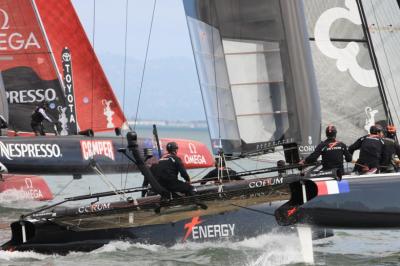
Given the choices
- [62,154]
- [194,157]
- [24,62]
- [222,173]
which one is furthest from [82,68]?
[222,173]

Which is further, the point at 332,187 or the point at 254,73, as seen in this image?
the point at 254,73

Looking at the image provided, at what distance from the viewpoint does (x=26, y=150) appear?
634 inches

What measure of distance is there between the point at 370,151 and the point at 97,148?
750cm

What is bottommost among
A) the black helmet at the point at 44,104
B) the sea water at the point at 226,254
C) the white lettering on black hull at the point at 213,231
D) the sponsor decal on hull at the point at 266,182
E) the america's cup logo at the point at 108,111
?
the sea water at the point at 226,254

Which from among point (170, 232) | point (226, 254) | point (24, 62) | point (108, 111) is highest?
point (24, 62)

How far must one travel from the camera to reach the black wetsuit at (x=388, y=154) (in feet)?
34.6

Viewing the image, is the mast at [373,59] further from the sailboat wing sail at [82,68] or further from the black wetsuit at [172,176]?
the sailboat wing sail at [82,68]

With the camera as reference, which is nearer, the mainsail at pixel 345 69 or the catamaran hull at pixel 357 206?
the catamaran hull at pixel 357 206

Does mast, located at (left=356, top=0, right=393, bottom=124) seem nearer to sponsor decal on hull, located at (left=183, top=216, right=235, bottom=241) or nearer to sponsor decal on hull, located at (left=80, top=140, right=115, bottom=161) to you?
sponsor decal on hull, located at (left=183, top=216, right=235, bottom=241)

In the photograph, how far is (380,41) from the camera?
43.2ft

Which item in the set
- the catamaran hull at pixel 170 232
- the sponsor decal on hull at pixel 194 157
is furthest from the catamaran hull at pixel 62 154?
the catamaran hull at pixel 170 232

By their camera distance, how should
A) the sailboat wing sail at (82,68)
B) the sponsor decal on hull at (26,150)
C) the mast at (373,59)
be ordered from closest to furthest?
the mast at (373,59)
the sponsor decal on hull at (26,150)
the sailboat wing sail at (82,68)

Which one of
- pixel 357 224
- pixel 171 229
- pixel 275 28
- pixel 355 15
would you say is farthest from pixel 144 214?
pixel 355 15

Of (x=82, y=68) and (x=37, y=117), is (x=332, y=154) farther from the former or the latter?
(x=82, y=68)
